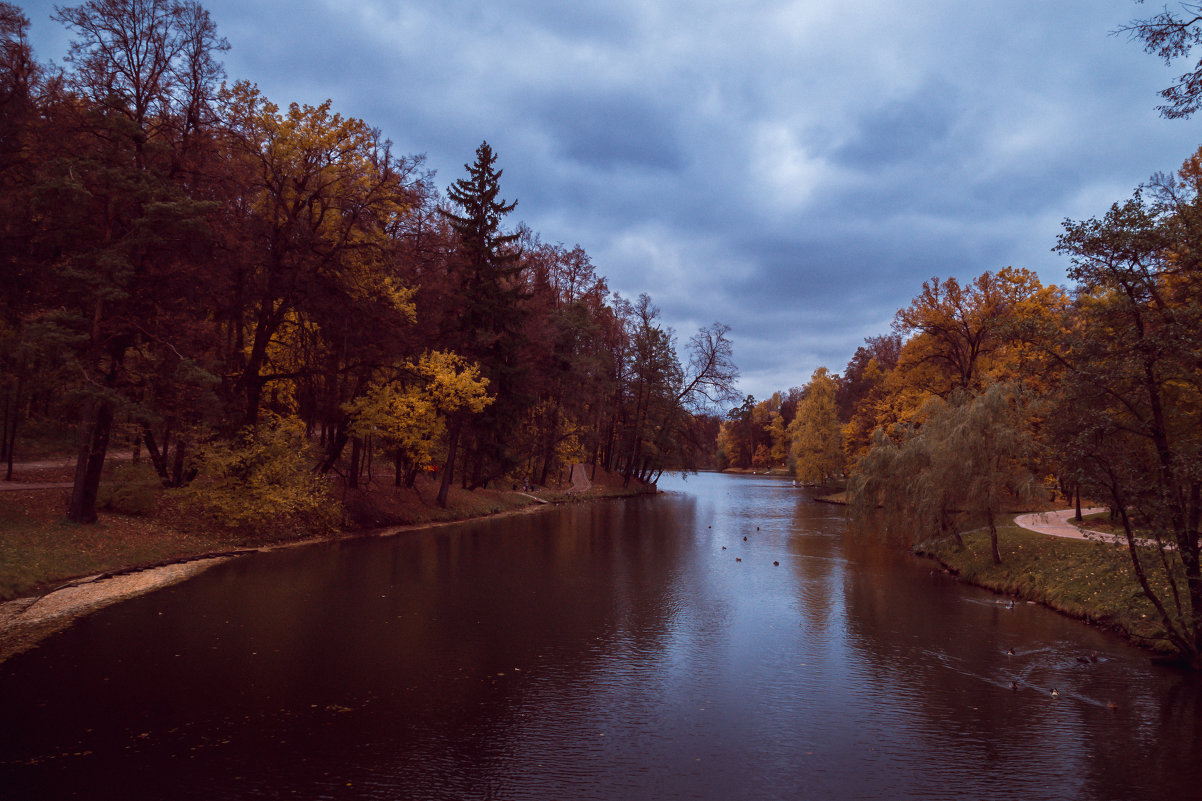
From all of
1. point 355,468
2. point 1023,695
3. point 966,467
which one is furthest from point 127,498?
point 966,467

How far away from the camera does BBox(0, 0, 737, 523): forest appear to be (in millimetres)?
19125

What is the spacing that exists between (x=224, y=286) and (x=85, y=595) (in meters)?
11.0

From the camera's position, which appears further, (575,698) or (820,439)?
(820,439)

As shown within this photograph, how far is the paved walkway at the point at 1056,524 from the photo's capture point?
898 inches

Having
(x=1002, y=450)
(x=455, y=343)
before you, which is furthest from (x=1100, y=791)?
(x=455, y=343)

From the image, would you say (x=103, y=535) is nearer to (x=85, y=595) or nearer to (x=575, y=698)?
(x=85, y=595)

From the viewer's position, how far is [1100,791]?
8562 mm

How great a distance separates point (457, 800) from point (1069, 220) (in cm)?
1369

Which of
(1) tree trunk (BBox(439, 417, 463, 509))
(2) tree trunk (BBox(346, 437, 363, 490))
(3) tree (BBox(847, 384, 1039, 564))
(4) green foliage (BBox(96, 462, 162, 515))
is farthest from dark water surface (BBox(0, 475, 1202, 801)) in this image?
(1) tree trunk (BBox(439, 417, 463, 509))

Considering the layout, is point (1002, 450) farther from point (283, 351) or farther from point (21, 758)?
point (283, 351)

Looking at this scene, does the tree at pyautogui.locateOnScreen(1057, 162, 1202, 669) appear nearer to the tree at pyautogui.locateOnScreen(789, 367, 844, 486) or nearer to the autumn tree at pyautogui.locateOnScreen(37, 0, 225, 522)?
the autumn tree at pyautogui.locateOnScreen(37, 0, 225, 522)

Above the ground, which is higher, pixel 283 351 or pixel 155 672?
pixel 283 351

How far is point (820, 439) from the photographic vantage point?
66125 millimetres

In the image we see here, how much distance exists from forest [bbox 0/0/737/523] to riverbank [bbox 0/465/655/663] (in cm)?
116
